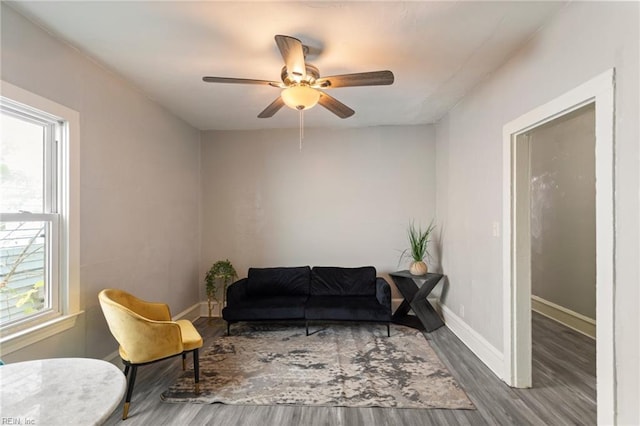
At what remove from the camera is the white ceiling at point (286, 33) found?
6.34 ft

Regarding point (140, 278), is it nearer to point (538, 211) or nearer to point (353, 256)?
point (353, 256)

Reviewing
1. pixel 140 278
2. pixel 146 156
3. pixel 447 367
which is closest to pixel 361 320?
pixel 447 367

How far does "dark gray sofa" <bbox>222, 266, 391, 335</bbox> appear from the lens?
364 cm

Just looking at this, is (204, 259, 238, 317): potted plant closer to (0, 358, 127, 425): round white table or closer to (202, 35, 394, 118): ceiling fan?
(202, 35, 394, 118): ceiling fan

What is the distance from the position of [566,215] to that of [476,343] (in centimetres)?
223

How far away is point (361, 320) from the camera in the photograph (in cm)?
360

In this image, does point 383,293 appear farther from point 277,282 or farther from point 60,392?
point 60,392

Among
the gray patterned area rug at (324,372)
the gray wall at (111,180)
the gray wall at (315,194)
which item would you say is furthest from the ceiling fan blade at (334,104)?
the gray patterned area rug at (324,372)

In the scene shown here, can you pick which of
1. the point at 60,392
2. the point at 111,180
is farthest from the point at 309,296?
the point at 60,392

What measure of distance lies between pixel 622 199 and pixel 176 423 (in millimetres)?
2919

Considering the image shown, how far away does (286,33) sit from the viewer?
2.17 m

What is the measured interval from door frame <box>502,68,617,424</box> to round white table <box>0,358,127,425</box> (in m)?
2.23

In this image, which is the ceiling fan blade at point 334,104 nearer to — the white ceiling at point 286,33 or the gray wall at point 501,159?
the white ceiling at point 286,33

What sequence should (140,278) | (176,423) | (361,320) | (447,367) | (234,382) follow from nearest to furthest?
(176,423)
(234,382)
(447,367)
(140,278)
(361,320)
